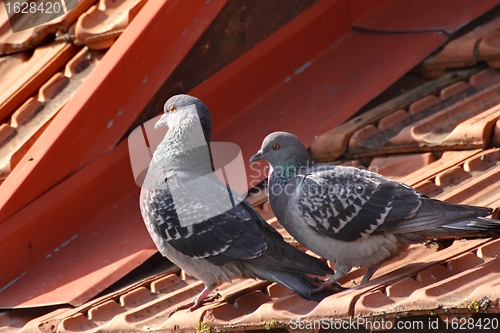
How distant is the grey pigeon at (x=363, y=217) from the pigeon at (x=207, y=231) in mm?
A: 137

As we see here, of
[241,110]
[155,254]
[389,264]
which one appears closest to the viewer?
[389,264]

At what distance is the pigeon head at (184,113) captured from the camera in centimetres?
497

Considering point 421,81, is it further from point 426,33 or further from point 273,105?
point 273,105

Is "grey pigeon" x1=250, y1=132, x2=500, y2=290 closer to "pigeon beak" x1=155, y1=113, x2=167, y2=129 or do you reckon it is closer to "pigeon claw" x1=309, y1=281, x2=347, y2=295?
"pigeon claw" x1=309, y1=281, x2=347, y2=295

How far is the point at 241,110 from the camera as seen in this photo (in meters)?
5.93

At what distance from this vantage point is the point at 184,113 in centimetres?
496

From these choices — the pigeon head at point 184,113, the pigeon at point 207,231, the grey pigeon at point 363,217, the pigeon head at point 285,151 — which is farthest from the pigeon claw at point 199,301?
the pigeon head at point 184,113

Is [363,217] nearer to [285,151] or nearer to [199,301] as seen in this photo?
[285,151]

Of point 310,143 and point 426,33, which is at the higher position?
point 426,33

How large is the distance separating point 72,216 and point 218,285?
1129 millimetres

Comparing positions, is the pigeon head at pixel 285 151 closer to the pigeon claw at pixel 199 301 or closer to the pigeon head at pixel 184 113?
the pigeon head at pixel 184 113

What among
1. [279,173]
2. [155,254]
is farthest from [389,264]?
[155,254]

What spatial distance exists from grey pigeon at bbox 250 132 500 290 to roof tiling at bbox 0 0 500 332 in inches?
A: 5.2

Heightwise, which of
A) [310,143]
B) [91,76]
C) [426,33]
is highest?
[91,76]
